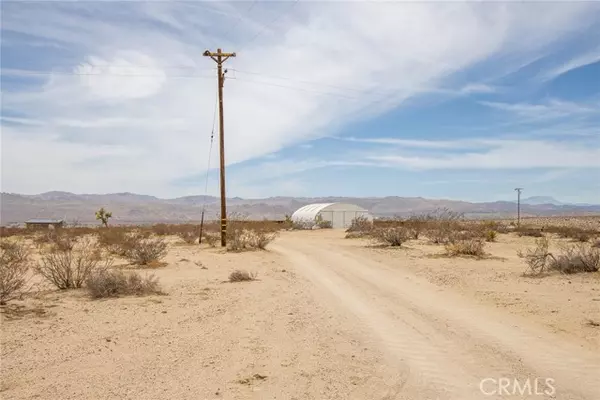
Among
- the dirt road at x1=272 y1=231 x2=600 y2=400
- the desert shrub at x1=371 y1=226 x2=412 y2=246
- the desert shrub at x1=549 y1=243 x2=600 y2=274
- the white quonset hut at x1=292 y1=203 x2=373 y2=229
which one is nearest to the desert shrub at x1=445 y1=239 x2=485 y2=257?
the desert shrub at x1=371 y1=226 x2=412 y2=246

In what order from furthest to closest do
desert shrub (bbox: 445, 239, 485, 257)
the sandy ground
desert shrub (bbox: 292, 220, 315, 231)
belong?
desert shrub (bbox: 292, 220, 315, 231)
desert shrub (bbox: 445, 239, 485, 257)
the sandy ground

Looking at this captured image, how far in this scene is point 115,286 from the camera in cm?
1155

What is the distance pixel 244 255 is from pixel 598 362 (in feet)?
53.9

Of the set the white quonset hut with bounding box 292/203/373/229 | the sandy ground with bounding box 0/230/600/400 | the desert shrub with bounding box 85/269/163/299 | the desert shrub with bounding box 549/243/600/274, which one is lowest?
the sandy ground with bounding box 0/230/600/400

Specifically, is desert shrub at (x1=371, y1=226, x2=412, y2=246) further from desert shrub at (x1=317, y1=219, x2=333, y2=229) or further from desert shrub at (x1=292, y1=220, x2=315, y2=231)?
desert shrub at (x1=317, y1=219, x2=333, y2=229)

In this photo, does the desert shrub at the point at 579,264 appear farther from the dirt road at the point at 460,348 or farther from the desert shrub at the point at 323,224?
the desert shrub at the point at 323,224

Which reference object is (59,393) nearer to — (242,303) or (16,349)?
(16,349)

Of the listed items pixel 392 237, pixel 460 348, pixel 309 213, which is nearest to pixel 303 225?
pixel 309 213

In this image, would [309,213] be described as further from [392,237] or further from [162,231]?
Result: [392,237]

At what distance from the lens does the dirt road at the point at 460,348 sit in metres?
5.66

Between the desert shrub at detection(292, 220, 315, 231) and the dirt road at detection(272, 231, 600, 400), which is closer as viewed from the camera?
the dirt road at detection(272, 231, 600, 400)

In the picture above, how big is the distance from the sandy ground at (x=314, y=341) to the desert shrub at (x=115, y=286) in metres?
0.34

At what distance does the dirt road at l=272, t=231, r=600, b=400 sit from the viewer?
223 inches

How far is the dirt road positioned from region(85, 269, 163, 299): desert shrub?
4048 mm
